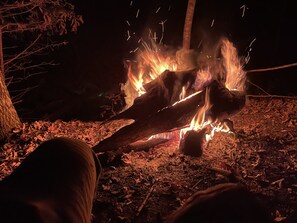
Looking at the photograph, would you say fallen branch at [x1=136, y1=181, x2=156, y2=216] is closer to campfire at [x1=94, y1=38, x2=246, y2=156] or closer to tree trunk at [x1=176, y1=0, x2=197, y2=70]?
campfire at [x1=94, y1=38, x2=246, y2=156]

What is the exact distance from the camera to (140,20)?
1592cm

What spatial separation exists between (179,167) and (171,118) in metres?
0.96

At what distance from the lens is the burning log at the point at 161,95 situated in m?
6.06

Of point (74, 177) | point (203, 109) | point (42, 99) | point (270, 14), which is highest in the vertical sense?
point (270, 14)

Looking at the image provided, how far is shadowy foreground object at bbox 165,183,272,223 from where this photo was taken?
217 centimetres

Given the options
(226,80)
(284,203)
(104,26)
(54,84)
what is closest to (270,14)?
(104,26)

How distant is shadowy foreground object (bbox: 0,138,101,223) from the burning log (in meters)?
2.57

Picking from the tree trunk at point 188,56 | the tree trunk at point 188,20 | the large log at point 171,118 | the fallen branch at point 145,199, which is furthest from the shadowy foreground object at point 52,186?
the tree trunk at point 188,20

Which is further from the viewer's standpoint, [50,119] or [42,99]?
[42,99]

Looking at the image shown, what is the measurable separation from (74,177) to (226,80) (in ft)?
15.7

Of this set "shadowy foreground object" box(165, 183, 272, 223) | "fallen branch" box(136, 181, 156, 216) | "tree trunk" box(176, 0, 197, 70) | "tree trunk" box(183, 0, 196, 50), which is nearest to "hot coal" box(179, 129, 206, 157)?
"fallen branch" box(136, 181, 156, 216)

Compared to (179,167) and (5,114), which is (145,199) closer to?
(179,167)

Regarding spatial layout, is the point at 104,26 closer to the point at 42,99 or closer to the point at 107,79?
the point at 107,79

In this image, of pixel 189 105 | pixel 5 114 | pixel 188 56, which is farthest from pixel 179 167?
pixel 5 114
